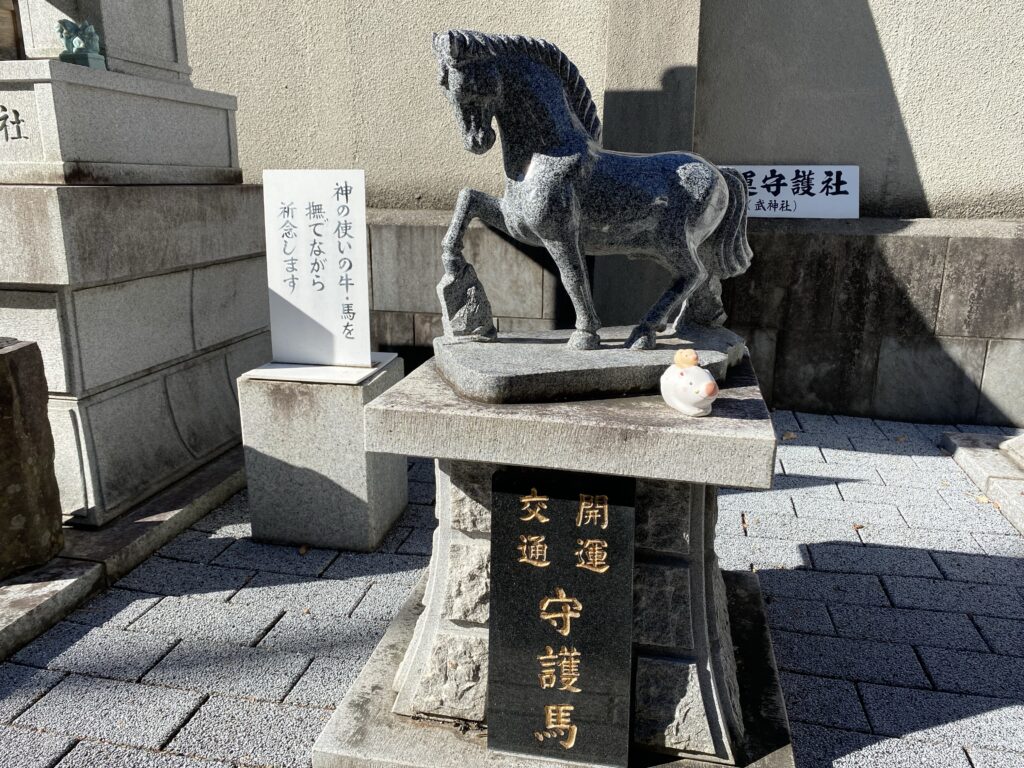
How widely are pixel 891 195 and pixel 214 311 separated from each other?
5.06 metres

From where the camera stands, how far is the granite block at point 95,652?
117 inches

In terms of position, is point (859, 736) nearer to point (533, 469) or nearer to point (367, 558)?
point (533, 469)

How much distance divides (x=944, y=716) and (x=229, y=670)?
2719 millimetres

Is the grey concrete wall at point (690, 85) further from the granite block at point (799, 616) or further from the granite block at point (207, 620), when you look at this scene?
the granite block at point (207, 620)

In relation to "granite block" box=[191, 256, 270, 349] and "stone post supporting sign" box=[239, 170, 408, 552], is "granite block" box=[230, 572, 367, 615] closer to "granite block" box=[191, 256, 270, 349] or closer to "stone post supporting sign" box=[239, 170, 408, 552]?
"stone post supporting sign" box=[239, 170, 408, 552]

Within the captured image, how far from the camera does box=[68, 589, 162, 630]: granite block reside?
3270 mm

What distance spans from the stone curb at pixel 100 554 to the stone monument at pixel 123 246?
12 centimetres

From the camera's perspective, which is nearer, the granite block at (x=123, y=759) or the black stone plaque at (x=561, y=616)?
the black stone plaque at (x=561, y=616)

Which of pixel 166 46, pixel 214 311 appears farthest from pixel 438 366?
pixel 166 46

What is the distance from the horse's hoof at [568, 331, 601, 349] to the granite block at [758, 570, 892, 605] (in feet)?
5.74

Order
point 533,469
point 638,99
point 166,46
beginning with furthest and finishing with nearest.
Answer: point 638,99
point 166,46
point 533,469

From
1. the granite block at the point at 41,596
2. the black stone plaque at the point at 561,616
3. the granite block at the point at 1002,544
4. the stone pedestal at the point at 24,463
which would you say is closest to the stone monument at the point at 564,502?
the black stone plaque at the point at 561,616

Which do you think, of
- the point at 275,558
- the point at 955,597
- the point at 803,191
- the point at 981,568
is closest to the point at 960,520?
the point at 981,568

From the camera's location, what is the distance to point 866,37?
559 centimetres
